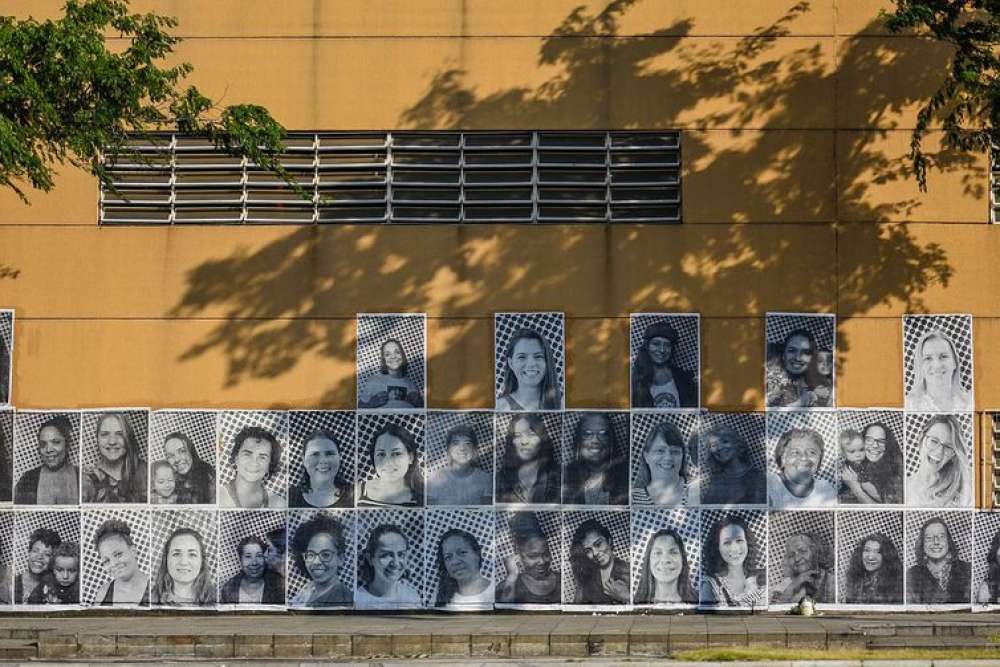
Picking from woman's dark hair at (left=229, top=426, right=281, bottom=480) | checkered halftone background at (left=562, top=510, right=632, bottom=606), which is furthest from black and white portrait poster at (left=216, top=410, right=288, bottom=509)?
checkered halftone background at (left=562, top=510, right=632, bottom=606)

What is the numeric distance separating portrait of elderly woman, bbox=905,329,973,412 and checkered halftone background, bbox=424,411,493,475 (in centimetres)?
477

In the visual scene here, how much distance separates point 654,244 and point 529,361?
6.41 ft

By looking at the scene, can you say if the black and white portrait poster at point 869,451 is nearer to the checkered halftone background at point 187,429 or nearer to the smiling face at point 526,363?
the smiling face at point 526,363

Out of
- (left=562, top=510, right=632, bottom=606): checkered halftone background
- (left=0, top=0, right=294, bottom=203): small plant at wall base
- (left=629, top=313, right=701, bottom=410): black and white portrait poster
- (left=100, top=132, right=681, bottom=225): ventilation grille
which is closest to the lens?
(left=0, top=0, right=294, bottom=203): small plant at wall base

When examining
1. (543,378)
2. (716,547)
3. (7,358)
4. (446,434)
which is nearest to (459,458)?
(446,434)

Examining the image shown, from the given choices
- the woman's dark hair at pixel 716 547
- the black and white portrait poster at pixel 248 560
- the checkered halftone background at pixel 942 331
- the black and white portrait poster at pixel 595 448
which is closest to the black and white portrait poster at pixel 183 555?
the black and white portrait poster at pixel 248 560

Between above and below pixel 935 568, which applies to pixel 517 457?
above

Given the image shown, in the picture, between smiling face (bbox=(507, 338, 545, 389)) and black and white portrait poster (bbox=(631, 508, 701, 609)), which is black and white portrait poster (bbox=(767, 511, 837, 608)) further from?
smiling face (bbox=(507, 338, 545, 389))

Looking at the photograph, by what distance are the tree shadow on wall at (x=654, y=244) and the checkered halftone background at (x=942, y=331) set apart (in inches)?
7.3

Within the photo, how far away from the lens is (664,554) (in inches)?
709

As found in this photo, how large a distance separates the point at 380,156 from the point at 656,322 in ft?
12.2

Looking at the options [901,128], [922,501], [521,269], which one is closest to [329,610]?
[521,269]

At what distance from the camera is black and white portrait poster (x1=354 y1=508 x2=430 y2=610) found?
18047 millimetres

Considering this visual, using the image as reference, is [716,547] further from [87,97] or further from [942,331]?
[87,97]
